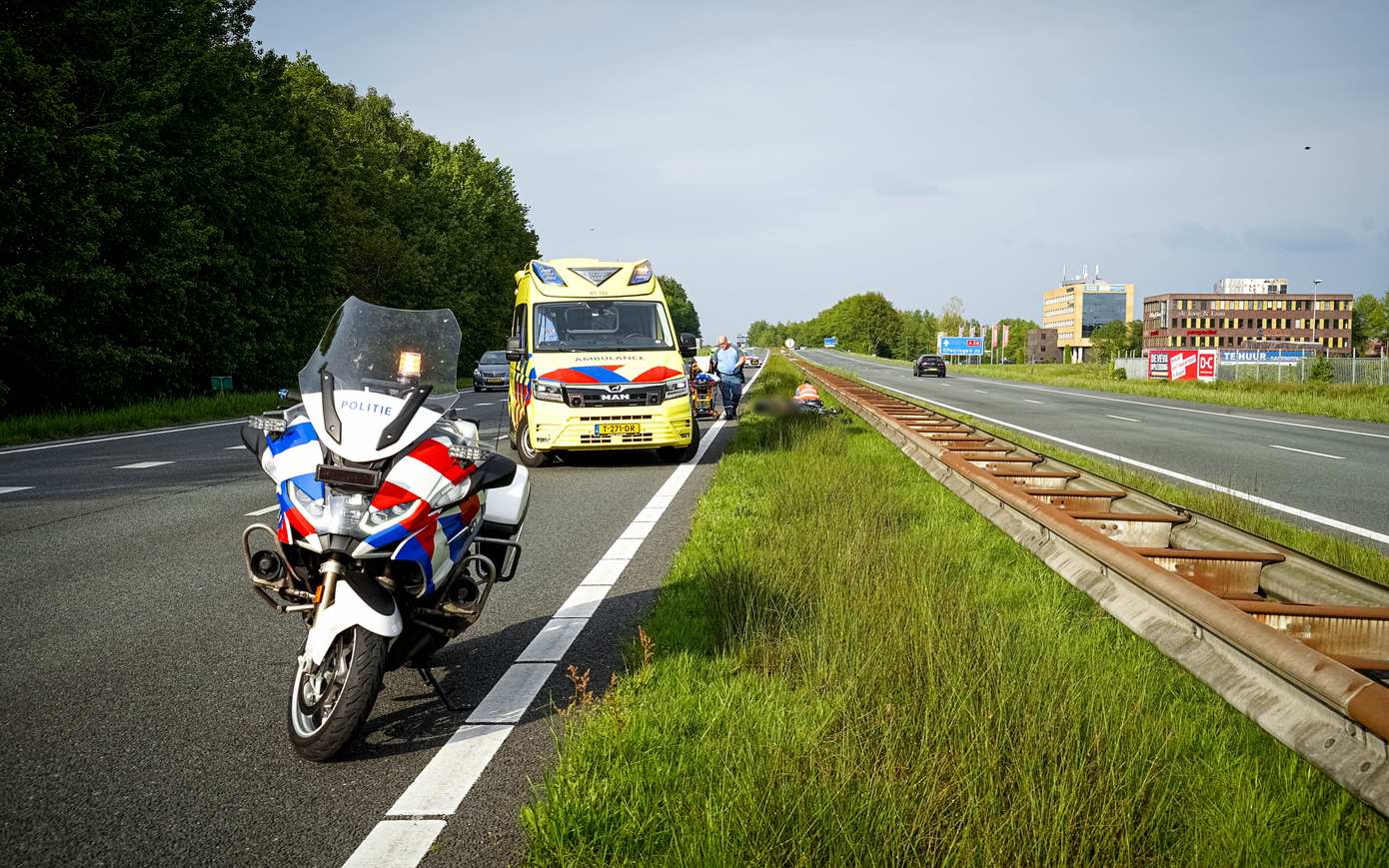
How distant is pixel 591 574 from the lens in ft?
22.4

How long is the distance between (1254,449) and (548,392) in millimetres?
10682

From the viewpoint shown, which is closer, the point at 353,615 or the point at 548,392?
the point at 353,615

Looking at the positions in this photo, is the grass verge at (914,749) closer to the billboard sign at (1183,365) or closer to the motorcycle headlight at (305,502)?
the motorcycle headlight at (305,502)

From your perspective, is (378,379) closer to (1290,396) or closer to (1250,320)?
(1290,396)

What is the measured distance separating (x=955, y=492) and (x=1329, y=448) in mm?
10174

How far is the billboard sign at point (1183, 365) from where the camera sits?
4453 cm

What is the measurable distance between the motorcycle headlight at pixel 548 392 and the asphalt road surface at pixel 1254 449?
23.7 ft

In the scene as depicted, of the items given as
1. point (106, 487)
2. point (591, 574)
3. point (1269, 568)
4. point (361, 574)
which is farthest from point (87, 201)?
point (1269, 568)

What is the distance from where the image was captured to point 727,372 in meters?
21.8

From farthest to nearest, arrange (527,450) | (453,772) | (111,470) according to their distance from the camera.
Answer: (527,450) → (111,470) → (453,772)

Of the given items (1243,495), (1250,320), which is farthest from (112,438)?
(1250,320)

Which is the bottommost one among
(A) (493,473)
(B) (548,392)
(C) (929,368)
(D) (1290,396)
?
(C) (929,368)

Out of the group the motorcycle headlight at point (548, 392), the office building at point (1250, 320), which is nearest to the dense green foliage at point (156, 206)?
the motorcycle headlight at point (548, 392)

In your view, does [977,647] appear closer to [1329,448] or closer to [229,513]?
[229,513]
